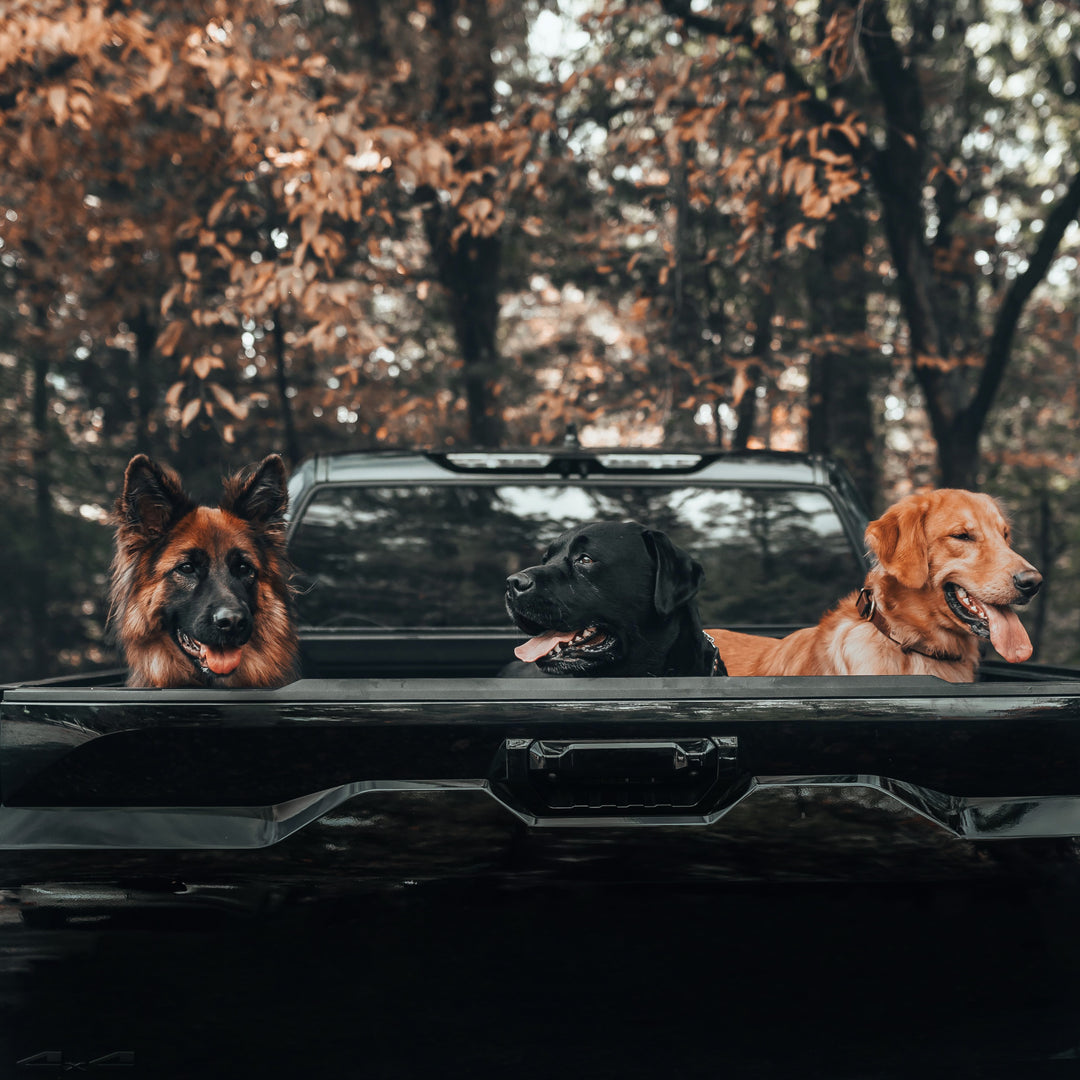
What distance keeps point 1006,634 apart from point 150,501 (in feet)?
7.42

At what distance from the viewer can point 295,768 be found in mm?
2031

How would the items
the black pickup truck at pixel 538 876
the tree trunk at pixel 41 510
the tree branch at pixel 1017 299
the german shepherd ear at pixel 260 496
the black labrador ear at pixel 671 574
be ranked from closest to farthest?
the black pickup truck at pixel 538 876 < the german shepherd ear at pixel 260 496 < the black labrador ear at pixel 671 574 < the tree branch at pixel 1017 299 < the tree trunk at pixel 41 510

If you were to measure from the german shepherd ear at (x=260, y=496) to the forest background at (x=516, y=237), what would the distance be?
207 inches

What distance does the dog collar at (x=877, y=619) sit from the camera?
3.17 m

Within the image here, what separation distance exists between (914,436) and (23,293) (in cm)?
1408

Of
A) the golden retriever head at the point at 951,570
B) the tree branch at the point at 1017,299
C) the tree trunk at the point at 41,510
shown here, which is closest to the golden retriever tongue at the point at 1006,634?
the golden retriever head at the point at 951,570

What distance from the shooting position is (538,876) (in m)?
2.01

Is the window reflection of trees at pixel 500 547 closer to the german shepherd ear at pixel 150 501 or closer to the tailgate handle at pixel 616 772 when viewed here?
the german shepherd ear at pixel 150 501

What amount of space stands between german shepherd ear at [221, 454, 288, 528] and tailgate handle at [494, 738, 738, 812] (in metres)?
1.19

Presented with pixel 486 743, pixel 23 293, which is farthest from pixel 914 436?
pixel 486 743

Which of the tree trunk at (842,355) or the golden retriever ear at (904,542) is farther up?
the tree trunk at (842,355)

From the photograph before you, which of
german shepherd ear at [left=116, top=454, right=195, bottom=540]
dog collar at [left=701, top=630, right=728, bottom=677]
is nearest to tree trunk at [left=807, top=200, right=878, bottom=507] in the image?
dog collar at [left=701, top=630, right=728, bottom=677]

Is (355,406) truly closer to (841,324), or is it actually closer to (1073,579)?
(841,324)

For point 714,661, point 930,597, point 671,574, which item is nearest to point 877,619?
point 930,597
